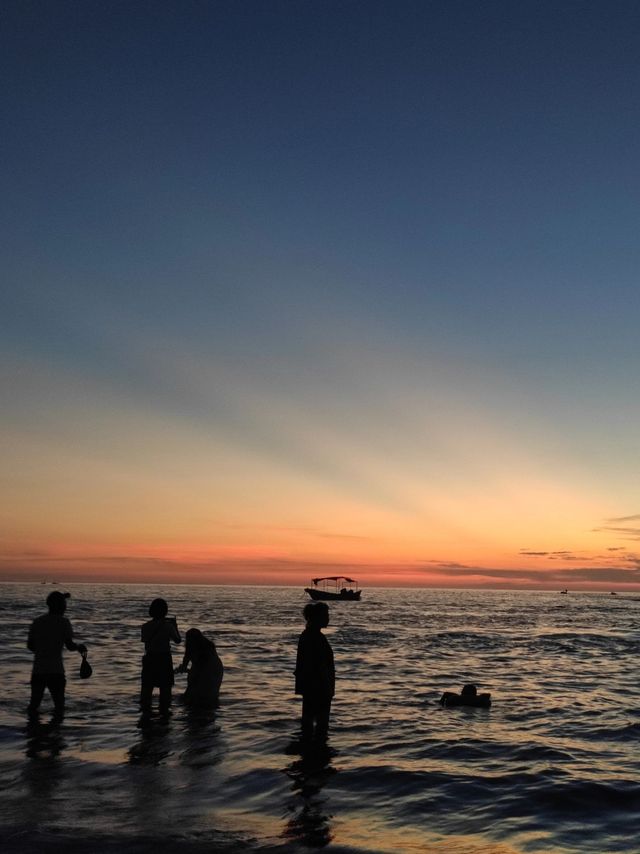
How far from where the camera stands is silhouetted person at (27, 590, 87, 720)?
13.2 meters

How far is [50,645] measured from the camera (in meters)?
13.2

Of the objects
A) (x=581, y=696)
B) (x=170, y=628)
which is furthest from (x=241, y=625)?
(x=170, y=628)

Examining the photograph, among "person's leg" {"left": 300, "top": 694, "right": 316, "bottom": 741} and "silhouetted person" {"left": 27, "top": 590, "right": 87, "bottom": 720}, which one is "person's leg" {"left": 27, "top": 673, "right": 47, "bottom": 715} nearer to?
"silhouetted person" {"left": 27, "top": 590, "right": 87, "bottom": 720}

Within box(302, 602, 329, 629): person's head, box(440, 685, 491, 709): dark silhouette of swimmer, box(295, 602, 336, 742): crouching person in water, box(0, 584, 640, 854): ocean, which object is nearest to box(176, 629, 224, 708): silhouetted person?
box(0, 584, 640, 854): ocean

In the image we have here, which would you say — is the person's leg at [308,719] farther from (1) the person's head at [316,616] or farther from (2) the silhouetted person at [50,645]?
(2) the silhouetted person at [50,645]

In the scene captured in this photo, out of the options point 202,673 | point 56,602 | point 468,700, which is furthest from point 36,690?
point 468,700

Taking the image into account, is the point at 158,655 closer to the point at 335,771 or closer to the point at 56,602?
the point at 56,602

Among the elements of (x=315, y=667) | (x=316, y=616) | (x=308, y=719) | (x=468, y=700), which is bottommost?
(x=468, y=700)

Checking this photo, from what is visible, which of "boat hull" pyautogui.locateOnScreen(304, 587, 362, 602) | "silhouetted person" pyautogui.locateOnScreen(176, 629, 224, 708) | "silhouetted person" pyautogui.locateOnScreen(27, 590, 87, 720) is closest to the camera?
"silhouetted person" pyautogui.locateOnScreen(27, 590, 87, 720)

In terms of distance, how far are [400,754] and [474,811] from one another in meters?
3.21

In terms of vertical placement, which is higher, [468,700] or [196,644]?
[196,644]

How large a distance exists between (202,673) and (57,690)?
3405 mm

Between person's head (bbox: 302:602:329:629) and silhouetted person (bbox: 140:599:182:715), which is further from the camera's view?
silhouetted person (bbox: 140:599:182:715)

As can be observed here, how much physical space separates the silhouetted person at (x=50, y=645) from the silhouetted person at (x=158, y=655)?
58.1 inches
